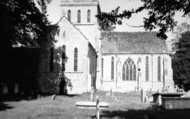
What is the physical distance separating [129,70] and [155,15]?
3621 cm

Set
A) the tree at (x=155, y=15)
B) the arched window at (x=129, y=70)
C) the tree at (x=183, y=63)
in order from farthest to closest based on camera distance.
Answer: the arched window at (x=129, y=70) < the tree at (x=183, y=63) < the tree at (x=155, y=15)

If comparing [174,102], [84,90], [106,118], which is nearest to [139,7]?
[106,118]

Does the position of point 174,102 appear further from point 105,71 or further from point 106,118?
point 105,71

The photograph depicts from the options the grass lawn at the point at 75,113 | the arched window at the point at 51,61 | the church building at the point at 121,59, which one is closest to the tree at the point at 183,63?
the church building at the point at 121,59

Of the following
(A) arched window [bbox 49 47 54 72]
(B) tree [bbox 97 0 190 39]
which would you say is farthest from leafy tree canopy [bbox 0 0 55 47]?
(B) tree [bbox 97 0 190 39]

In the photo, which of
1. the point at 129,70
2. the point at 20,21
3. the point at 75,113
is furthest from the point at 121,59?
the point at 75,113

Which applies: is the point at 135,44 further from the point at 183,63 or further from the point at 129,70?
the point at 183,63

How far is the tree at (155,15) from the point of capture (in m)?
8.33

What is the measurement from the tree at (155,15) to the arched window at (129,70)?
35.5 metres

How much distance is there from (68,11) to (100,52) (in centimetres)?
949

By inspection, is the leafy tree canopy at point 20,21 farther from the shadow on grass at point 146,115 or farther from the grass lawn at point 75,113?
the shadow on grass at point 146,115

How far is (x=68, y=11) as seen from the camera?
43.4 m

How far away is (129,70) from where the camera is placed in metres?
44.7

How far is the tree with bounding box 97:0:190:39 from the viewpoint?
27.3 ft
